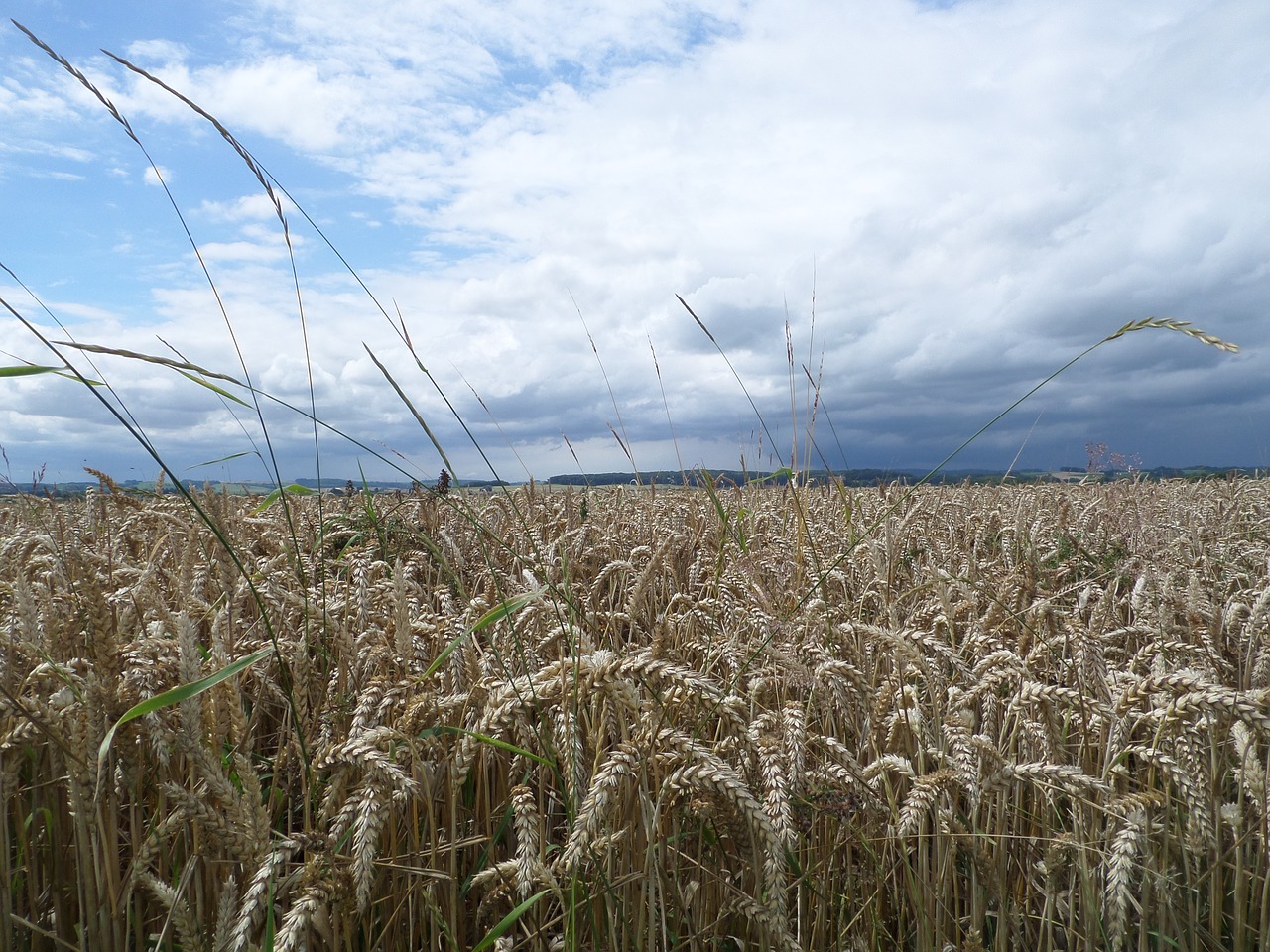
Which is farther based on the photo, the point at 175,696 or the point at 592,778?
the point at 592,778

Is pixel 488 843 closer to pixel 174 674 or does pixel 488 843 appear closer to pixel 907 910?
pixel 174 674

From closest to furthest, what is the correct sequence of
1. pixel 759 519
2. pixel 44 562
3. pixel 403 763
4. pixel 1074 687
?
pixel 403 763 < pixel 1074 687 < pixel 44 562 < pixel 759 519

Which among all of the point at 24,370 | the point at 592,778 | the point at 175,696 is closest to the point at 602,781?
the point at 592,778

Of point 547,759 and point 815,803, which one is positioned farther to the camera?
point 815,803

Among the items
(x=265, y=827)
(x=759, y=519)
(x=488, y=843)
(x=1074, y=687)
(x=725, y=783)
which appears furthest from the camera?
(x=759, y=519)

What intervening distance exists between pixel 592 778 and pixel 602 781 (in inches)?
9.5

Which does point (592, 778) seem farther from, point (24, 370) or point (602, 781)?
point (24, 370)

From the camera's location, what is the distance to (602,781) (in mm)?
1264

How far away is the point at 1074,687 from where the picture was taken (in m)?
2.04

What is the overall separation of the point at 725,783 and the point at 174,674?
1433 mm

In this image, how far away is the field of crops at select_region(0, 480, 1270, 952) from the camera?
4.56ft

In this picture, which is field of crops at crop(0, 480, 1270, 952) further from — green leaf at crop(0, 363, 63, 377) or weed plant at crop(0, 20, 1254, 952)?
green leaf at crop(0, 363, 63, 377)

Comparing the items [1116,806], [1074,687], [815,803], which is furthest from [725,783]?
[1074,687]

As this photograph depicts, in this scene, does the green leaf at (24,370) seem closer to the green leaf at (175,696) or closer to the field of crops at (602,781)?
the field of crops at (602,781)
